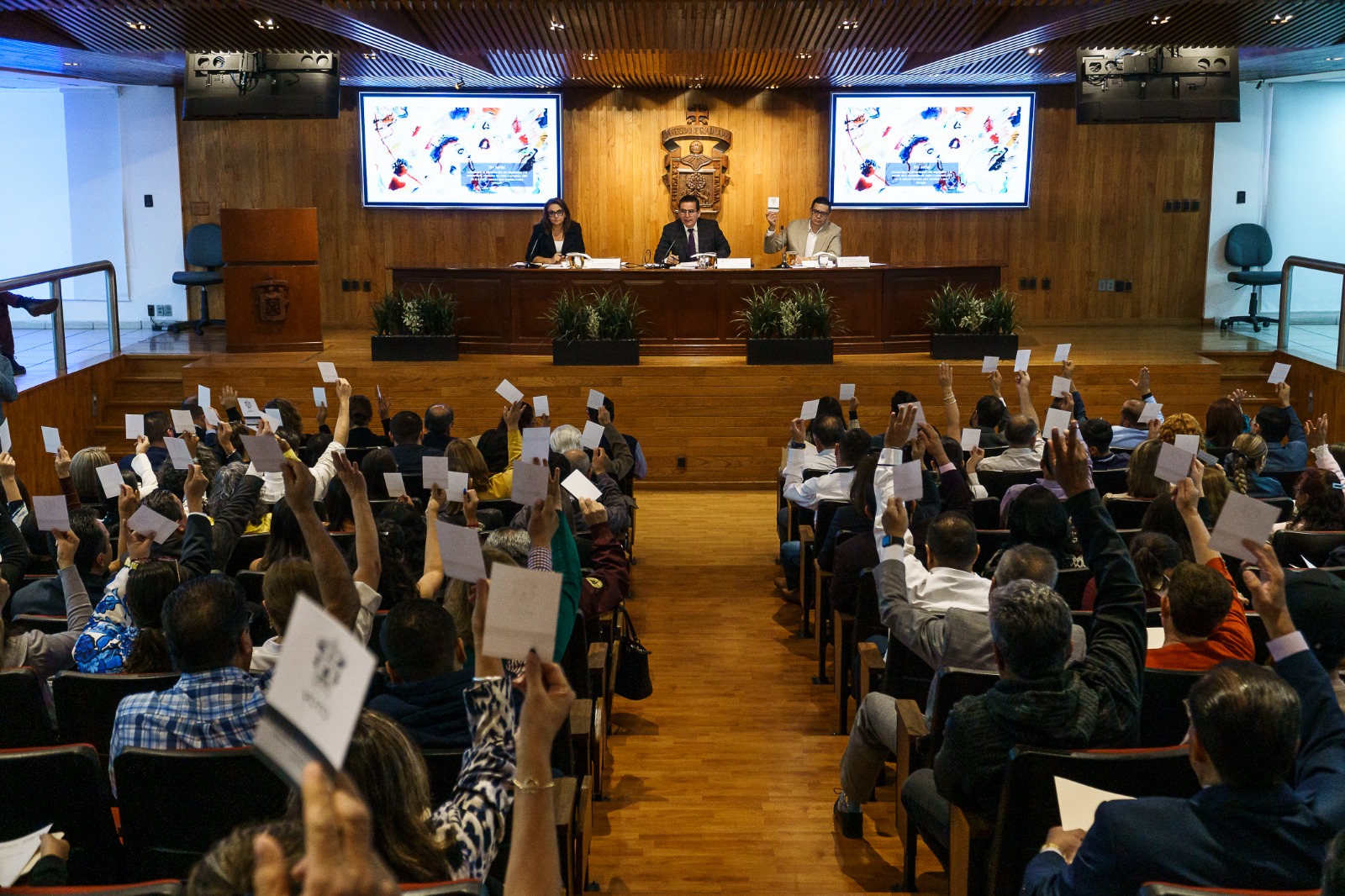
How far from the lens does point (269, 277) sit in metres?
10.4

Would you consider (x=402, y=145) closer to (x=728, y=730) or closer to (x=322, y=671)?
(x=728, y=730)

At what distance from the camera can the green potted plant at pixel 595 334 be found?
957 cm

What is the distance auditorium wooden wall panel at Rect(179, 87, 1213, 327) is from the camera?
43.0 feet

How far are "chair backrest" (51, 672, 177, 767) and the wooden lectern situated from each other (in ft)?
25.4

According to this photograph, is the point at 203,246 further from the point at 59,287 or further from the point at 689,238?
the point at 689,238

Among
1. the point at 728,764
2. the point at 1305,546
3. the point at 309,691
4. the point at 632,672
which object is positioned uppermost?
the point at 309,691

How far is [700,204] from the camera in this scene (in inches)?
520

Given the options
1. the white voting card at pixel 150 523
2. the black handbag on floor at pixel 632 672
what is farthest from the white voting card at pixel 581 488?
the white voting card at pixel 150 523

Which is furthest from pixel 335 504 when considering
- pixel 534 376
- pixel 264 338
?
pixel 264 338

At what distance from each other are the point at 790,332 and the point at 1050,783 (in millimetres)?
7244

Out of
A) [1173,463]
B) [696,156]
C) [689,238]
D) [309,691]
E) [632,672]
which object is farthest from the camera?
[696,156]

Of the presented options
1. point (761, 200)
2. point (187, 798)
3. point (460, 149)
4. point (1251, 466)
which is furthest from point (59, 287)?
point (1251, 466)

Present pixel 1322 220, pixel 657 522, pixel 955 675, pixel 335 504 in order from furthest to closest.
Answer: pixel 1322 220, pixel 657 522, pixel 335 504, pixel 955 675

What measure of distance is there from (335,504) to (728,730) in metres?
1.81
